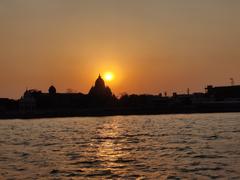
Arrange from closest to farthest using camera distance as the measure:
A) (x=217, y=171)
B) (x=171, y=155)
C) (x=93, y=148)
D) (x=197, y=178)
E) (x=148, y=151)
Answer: (x=197, y=178) → (x=217, y=171) → (x=171, y=155) → (x=148, y=151) → (x=93, y=148)

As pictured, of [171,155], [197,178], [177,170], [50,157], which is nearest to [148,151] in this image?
[171,155]

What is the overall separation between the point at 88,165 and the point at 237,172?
400 inches

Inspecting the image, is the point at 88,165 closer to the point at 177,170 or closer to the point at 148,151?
the point at 177,170

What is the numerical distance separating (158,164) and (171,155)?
542 centimetres

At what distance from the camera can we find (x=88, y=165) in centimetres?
3469

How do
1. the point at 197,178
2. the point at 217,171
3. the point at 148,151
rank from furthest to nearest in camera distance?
the point at 148,151 → the point at 217,171 → the point at 197,178

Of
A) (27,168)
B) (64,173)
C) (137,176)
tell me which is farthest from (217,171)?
(27,168)

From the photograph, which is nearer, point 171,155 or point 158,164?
point 158,164

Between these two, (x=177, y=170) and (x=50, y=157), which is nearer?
(x=177, y=170)

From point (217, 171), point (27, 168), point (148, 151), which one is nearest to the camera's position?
point (217, 171)

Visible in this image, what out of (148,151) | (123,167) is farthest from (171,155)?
(123,167)

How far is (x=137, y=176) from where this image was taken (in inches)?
1152

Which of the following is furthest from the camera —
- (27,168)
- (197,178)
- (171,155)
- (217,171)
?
(171,155)

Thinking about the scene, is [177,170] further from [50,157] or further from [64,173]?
[50,157]
